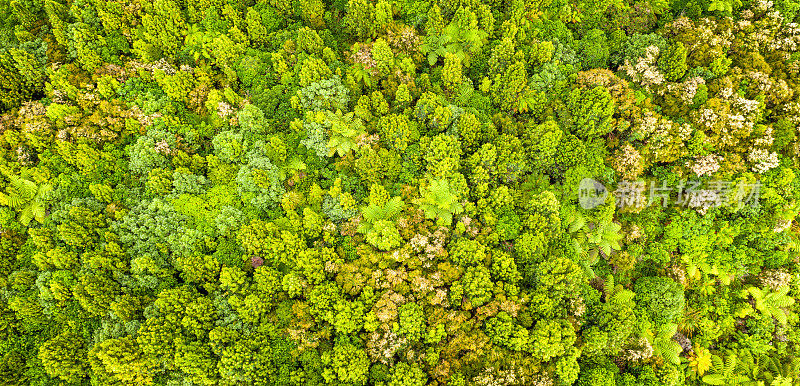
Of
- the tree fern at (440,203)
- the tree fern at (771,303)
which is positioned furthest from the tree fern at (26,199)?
the tree fern at (771,303)

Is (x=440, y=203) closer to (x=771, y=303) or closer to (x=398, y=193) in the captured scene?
(x=398, y=193)

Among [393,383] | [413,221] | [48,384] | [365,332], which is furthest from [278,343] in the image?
[48,384]

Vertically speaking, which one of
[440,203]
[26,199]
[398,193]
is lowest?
[26,199]

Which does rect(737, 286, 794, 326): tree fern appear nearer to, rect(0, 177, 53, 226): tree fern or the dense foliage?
the dense foliage

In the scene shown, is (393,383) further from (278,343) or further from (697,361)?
(697,361)

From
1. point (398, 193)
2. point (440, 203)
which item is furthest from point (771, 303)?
point (398, 193)

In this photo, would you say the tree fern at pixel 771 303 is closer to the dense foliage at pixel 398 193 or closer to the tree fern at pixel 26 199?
the dense foliage at pixel 398 193

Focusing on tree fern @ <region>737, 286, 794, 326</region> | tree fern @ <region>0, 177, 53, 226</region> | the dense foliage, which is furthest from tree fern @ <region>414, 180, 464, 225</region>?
tree fern @ <region>0, 177, 53, 226</region>

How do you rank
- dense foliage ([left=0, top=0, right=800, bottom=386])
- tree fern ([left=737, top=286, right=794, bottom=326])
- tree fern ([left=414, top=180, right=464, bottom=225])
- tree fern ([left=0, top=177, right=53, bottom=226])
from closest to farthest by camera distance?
dense foliage ([left=0, top=0, right=800, bottom=386]) < tree fern ([left=414, top=180, right=464, bottom=225]) < tree fern ([left=0, top=177, right=53, bottom=226]) < tree fern ([left=737, top=286, right=794, bottom=326])
